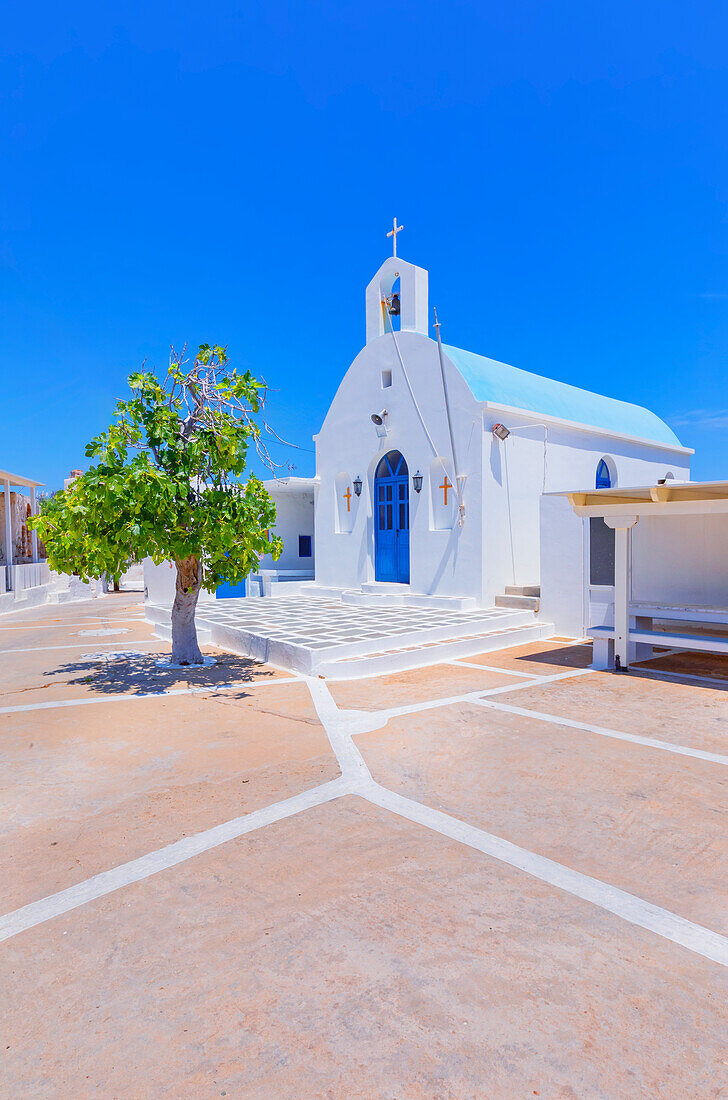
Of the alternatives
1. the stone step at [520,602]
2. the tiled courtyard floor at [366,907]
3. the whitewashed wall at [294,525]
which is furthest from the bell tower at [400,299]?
the tiled courtyard floor at [366,907]

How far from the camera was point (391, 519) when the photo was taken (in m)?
15.0

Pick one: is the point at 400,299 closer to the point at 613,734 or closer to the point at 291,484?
the point at 291,484

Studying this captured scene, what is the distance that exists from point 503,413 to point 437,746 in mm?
9090

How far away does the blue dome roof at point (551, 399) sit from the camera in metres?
13.4

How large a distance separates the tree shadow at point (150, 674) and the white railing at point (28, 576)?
36.1 feet

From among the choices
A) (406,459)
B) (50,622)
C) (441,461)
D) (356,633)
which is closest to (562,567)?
(441,461)

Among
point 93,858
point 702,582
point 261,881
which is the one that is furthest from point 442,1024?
point 702,582

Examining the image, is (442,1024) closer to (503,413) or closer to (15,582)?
(503,413)

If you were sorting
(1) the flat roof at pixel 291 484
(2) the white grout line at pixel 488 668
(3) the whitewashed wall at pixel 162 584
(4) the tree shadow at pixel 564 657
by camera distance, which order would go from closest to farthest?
(2) the white grout line at pixel 488 668, (4) the tree shadow at pixel 564 657, (3) the whitewashed wall at pixel 162 584, (1) the flat roof at pixel 291 484

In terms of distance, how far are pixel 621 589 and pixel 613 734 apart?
330 cm

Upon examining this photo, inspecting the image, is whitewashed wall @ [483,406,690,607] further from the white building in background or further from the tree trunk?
the tree trunk

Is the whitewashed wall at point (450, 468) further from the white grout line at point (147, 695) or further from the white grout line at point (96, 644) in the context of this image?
the white grout line at point (147, 695)

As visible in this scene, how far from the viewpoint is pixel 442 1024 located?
2.13 meters

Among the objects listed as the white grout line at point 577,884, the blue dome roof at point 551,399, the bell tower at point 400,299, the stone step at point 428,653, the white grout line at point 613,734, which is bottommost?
the white grout line at point 577,884
